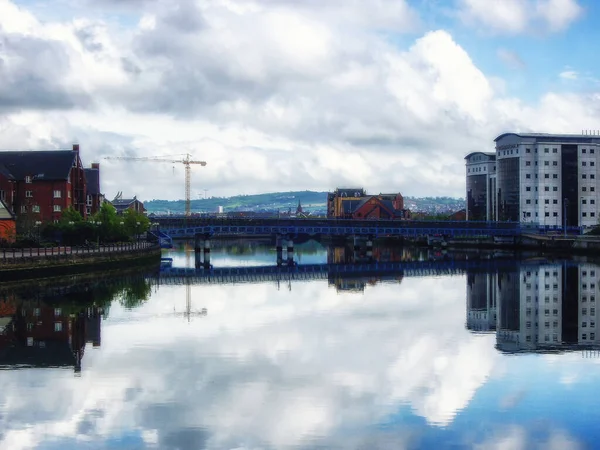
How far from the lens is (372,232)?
3848 inches

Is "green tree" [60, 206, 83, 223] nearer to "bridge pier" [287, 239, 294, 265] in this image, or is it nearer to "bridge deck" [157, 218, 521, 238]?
"bridge deck" [157, 218, 521, 238]

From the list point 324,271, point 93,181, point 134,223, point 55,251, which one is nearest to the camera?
point 55,251

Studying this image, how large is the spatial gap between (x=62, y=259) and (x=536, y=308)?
99.8ft

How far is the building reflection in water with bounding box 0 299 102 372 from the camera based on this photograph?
26.2m

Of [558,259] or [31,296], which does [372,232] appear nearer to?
[558,259]

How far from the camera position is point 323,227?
94.8 meters

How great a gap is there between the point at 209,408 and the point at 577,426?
849 cm

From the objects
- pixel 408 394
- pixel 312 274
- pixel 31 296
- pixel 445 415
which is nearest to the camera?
pixel 445 415

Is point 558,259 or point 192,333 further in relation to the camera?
point 558,259

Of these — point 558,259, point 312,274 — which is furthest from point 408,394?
point 558,259

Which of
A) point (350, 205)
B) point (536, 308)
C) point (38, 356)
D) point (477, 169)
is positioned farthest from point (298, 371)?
point (350, 205)

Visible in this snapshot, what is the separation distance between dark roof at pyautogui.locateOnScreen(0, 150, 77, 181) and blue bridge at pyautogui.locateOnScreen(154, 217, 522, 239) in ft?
50.4

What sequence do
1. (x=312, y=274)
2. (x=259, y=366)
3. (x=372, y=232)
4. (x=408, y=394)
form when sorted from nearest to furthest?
(x=408, y=394) < (x=259, y=366) < (x=312, y=274) < (x=372, y=232)

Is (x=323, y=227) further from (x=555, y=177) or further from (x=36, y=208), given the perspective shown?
(x=36, y=208)
